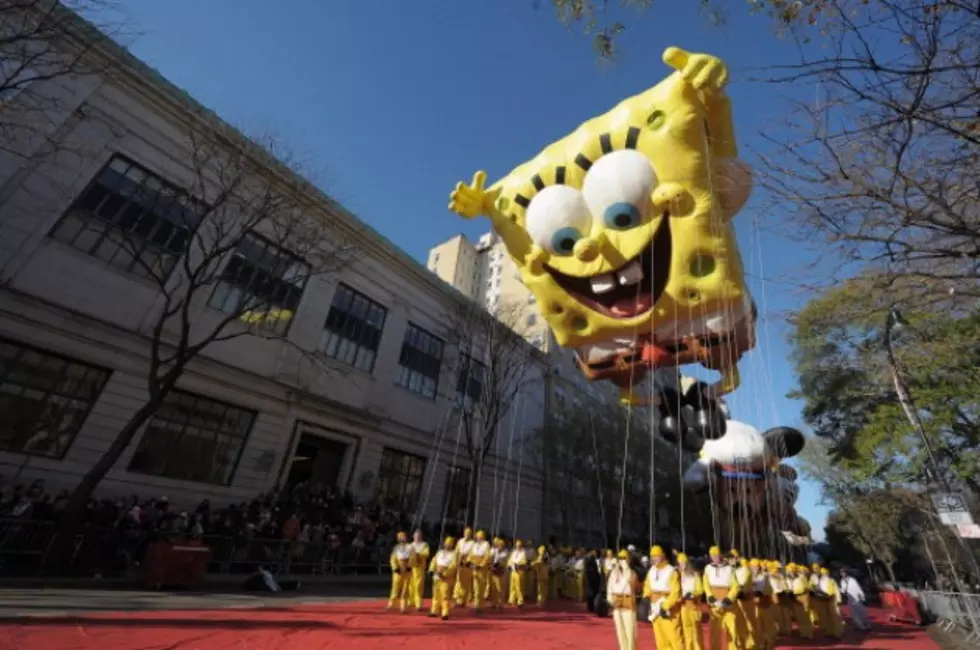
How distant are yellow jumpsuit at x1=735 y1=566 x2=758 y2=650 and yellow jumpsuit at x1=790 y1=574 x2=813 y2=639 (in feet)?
11.2

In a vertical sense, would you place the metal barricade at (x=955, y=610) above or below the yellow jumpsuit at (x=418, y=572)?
above

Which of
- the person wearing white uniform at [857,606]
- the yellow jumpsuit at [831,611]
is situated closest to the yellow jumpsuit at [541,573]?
the yellow jumpsuit at [831,611]

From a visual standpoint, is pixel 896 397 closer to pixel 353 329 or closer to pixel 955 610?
pixel 955 610

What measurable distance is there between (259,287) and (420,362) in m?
8.65

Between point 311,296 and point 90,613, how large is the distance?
13328 mm

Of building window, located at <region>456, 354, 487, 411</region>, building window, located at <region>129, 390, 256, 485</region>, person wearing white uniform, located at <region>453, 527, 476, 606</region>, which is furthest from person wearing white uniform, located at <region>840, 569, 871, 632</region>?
building window, located at <region>129, 390, 256, 485</region>

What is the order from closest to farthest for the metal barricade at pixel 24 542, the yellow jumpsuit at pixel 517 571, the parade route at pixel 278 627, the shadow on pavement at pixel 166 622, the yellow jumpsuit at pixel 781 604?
the parade route at pixel 278 627 → the shadow on pavement at pixel 166 622 → the metal barricade at pixel 24 542 → the yellow jumpsuit at pixel 781 604 → the yellow jumpsuit at pixel 517 571

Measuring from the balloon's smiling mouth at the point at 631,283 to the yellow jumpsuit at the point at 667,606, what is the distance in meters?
3.85

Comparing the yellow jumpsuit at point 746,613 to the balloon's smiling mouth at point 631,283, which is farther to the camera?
the yellow jumpsuit at point 746,613

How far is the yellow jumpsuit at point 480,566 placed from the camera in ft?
36.1

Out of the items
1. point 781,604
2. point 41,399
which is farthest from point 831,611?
point 41,399

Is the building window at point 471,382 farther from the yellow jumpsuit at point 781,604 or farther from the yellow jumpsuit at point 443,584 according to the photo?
the yellow jumpsuit at point 781,604

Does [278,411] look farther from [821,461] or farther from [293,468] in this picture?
[821,461]

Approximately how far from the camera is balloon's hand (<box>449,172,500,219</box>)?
6863mm
